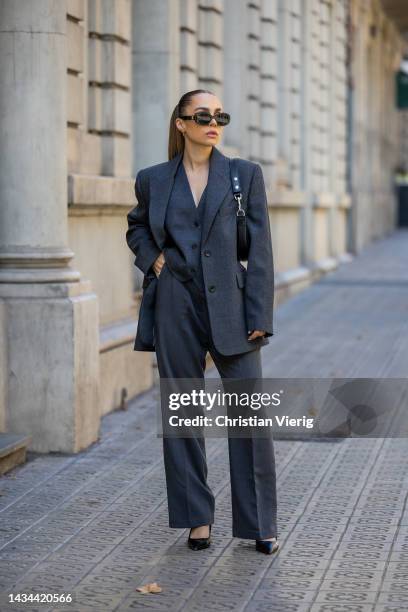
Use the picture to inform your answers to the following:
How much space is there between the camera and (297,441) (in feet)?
30.3

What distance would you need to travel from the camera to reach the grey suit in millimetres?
6250

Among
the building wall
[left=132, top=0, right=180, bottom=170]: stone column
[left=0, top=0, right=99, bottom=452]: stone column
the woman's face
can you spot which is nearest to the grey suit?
the woman's face

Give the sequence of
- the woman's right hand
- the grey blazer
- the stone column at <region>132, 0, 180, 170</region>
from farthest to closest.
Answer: the stone column at <region>132, 0, 180, 170</region> < the woman's right hand < the grey blazer

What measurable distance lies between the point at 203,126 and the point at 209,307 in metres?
0.76

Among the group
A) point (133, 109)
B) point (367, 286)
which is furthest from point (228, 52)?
point (367, 286)

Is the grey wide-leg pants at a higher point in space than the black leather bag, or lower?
lower

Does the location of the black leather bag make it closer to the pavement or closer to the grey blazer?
the grey blazer

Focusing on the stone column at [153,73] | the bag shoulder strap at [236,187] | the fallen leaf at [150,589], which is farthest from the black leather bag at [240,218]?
the stone column at [153,73]

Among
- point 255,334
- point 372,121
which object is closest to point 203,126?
point 255,334

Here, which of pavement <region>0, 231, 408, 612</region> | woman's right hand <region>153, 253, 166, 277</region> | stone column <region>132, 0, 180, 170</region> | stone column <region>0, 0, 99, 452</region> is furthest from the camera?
stone column <region>132, 0, 180, 170</region>

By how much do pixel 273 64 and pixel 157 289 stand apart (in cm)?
1326

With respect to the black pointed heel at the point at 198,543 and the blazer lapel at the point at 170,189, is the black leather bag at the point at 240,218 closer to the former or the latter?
the blazer lapel at the point at 170,189

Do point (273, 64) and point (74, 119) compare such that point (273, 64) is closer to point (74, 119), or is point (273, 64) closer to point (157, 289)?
point (74, 119)

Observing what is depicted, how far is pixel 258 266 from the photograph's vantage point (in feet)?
20.5
